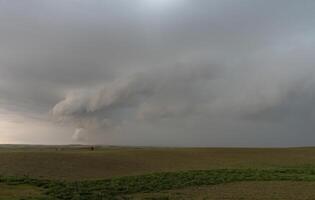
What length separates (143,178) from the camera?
39.2 metres

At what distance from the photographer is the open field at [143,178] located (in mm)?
30125

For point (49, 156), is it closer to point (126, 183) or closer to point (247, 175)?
point (126, 183)

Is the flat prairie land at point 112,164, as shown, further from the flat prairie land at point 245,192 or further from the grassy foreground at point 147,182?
the flat prairie land at point 245,192

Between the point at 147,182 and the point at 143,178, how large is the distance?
97.5 inches

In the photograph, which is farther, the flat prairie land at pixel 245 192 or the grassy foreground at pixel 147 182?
the grassy foreground at pixel 147 182

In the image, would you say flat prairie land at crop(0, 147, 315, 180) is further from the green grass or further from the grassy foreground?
the green grass

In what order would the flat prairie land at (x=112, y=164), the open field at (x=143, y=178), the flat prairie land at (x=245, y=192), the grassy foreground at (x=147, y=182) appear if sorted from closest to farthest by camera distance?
the flat prairie land at (x=245, y=192), the grassy foreground at (x=147, y=182), the open field at (x=143, y=178), the flat prairie land at (x=112, y=164)

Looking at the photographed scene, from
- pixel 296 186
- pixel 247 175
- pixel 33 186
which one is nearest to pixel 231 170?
pixel 247 175

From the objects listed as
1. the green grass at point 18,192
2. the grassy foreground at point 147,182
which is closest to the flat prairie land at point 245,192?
the grassy foreground at point 147,182

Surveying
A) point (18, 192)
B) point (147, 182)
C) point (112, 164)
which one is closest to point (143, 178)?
point (147, 182)

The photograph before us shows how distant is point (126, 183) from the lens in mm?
36406

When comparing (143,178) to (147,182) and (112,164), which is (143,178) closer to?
(147,182)

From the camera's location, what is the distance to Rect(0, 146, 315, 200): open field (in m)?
30.1

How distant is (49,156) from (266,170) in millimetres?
26374
